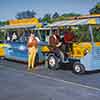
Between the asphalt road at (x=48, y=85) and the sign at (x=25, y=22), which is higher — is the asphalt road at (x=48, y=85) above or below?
below

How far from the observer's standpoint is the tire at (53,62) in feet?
49.3

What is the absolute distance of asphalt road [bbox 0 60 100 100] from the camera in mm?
9404

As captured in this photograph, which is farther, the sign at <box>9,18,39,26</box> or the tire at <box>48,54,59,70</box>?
the sign at <box>9,18,39,26</box>

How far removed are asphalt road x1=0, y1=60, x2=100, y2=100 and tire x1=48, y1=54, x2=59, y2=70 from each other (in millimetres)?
316

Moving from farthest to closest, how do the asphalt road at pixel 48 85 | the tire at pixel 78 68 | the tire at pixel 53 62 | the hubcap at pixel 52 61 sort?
1. the hubcap at pixel 52 61
2. the tire at pixel 53 62
3. the tire at pixel 78 68
4. the asphalt road at pixel 48 85

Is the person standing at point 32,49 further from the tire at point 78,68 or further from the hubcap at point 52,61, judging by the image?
the tire at point 78,68

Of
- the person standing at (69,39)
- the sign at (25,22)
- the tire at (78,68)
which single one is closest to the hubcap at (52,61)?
the person standing at (69,39)

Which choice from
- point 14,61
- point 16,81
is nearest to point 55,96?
point 16,81

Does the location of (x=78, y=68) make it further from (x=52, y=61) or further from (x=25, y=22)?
(x=25, y=22)

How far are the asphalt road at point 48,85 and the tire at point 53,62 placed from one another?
32 cm

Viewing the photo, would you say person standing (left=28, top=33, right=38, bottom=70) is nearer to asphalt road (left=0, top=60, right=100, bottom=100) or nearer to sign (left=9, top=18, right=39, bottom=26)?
asphalt road (left=0, top=60, right=100, bottom=100)

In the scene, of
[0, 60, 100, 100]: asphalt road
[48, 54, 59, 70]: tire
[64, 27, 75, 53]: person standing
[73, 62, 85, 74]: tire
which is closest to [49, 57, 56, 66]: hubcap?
[48, 54, 59, 70]: tire

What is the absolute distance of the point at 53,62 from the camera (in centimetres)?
1523

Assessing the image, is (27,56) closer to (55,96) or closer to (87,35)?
(87,35)
